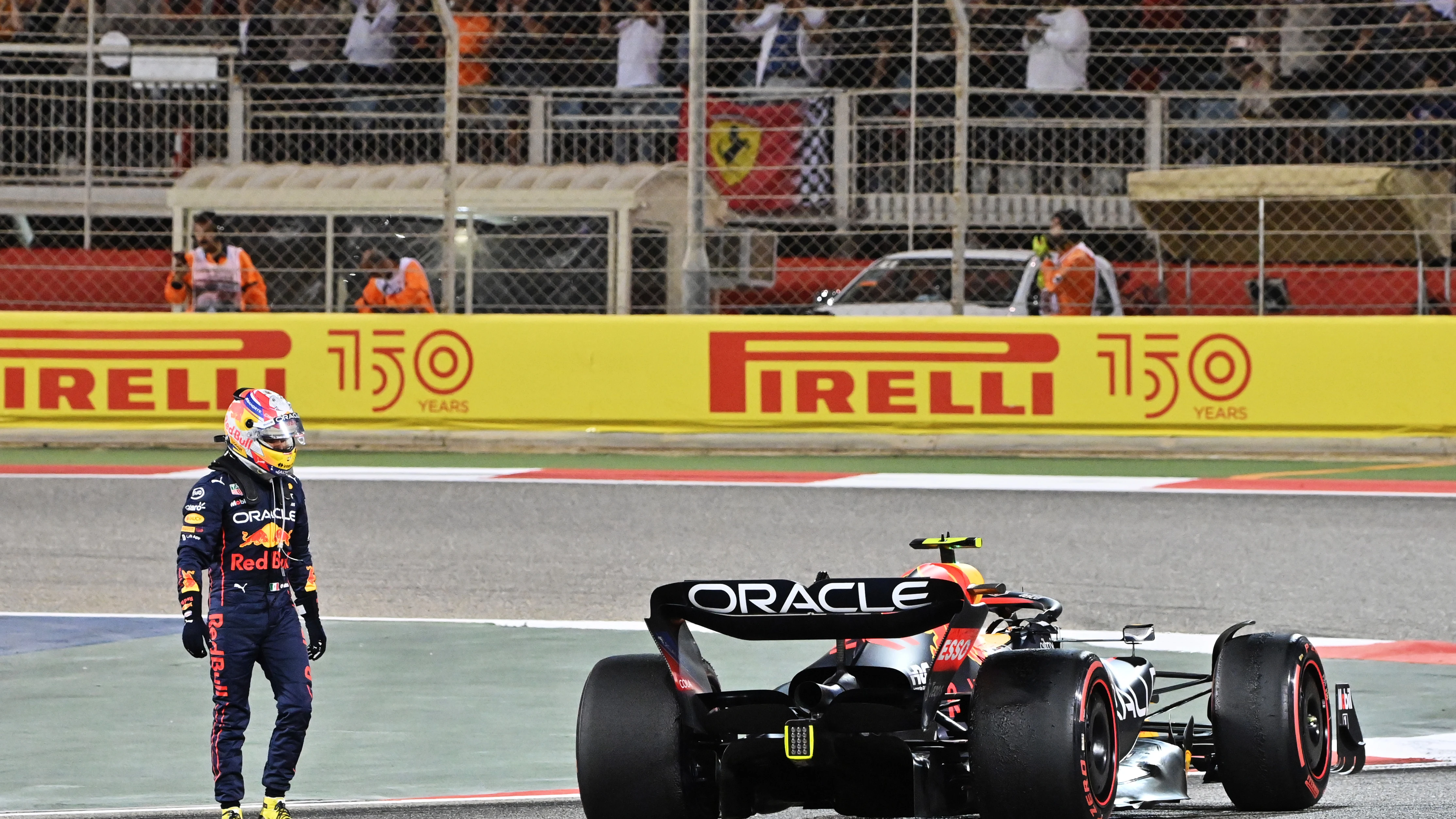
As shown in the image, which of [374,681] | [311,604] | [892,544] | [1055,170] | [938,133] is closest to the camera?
[311,604]

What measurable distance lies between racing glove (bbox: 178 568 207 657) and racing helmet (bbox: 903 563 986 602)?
1.86m

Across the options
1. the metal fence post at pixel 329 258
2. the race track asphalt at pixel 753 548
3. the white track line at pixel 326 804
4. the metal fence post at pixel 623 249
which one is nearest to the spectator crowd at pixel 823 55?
Result: the metal fence post at pixel 623 249

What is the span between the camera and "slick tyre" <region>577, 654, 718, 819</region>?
5301 mm

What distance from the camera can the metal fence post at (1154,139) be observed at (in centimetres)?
1867

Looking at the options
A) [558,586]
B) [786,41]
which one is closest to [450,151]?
[786,41]

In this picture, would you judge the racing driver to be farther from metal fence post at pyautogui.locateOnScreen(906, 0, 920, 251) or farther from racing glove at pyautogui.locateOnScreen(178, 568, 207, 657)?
metal fence post at pyautogui.locateOnScreen(906, 0, 920, 251)

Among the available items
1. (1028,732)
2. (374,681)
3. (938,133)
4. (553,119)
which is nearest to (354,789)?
(374,681)

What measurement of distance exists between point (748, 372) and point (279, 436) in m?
10.5

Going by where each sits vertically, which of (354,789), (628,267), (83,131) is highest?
(83,131)

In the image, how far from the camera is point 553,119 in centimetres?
1873

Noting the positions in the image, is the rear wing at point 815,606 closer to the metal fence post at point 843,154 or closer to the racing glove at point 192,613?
the racing glove at point 192,613

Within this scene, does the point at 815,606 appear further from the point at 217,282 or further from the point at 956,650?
the point at 217,282

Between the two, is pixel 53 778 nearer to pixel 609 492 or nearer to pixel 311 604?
pixel 311 604

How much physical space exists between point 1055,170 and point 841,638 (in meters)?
13.8
